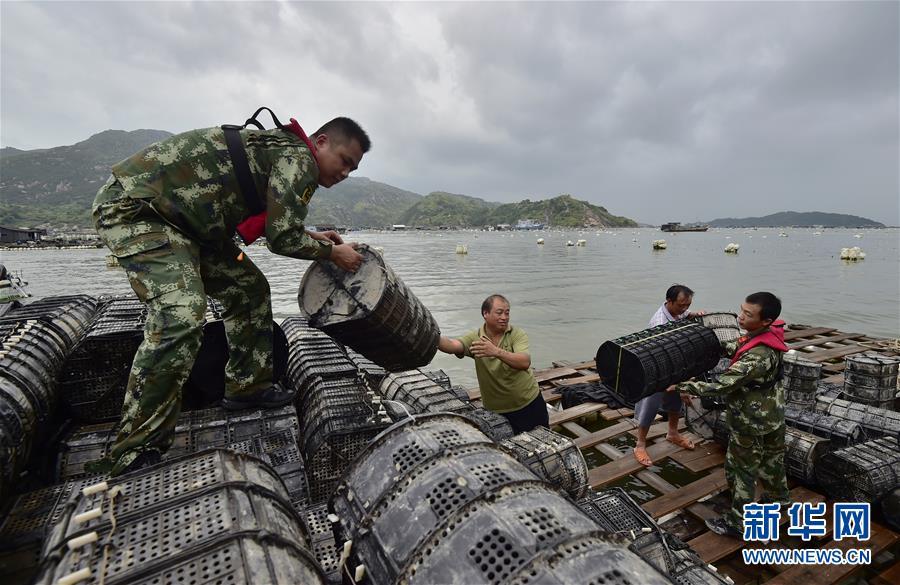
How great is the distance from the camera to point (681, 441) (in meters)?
5.49

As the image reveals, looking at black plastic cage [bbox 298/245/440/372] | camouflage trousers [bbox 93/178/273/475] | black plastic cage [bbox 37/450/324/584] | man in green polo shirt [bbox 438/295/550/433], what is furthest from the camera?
man in green polo shirt [bbox 438/295/550/433]

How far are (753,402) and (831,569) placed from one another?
1.36m

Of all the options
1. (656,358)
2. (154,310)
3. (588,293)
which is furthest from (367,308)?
(588,293)

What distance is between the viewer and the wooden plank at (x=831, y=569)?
335cm

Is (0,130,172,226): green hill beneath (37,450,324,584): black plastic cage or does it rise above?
above

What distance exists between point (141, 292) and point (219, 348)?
122 cm

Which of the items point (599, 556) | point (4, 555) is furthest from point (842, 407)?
point (4, 555)

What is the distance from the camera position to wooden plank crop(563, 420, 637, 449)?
5.64 meters

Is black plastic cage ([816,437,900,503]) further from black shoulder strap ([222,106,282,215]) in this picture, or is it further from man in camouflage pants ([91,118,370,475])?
black shoulder strap ([222,106,282,215])

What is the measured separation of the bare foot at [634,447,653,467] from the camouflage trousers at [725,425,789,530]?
0.95 m

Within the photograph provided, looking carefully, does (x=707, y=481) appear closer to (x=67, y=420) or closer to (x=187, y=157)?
(x=187, y=157)

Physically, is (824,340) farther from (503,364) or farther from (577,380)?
(503,364)

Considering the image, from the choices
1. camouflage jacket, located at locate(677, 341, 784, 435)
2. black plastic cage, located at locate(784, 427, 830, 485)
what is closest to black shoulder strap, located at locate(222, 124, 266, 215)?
camouflage jacket, located at locate(677, 341, 784, 435)

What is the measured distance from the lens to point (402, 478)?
1.90 meters
